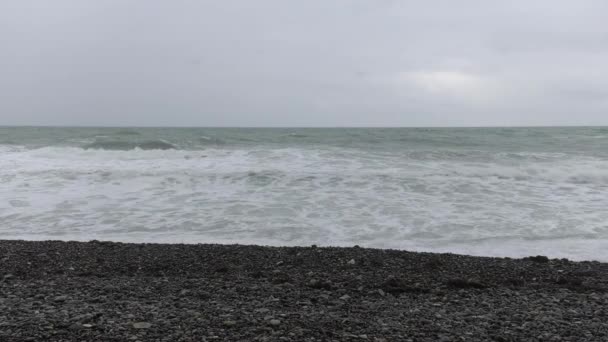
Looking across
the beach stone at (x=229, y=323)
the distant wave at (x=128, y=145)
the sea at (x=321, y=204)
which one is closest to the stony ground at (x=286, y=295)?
the beach stone at (x=229, y=323)

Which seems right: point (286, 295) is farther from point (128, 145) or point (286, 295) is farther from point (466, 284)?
point (128, 145)

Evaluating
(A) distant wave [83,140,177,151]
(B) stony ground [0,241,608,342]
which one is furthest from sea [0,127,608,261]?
(A) distant wave [83,140,177,151]

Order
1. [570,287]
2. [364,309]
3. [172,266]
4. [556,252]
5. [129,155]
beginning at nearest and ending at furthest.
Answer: [364,309] < [570,287] < [172,266] < [556,252] < [129,155]

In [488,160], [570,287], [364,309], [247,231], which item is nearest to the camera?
[364,309]

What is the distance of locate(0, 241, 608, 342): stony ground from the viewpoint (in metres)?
3.66

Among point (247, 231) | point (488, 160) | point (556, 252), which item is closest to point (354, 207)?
point (247, 231)

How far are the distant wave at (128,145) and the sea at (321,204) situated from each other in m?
6.30

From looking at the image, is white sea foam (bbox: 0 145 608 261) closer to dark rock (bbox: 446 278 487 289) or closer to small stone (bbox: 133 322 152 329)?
dark rock (bbox: 446 278 487 289)

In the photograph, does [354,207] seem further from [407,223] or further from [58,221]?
[58,221]

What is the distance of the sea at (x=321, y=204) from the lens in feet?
26.1

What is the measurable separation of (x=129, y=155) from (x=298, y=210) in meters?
15.4

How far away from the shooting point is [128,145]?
26.9 metres

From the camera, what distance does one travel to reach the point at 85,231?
8273 mm

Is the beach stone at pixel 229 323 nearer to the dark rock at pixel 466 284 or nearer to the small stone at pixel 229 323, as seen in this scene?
the small stone at pixel 229 323
